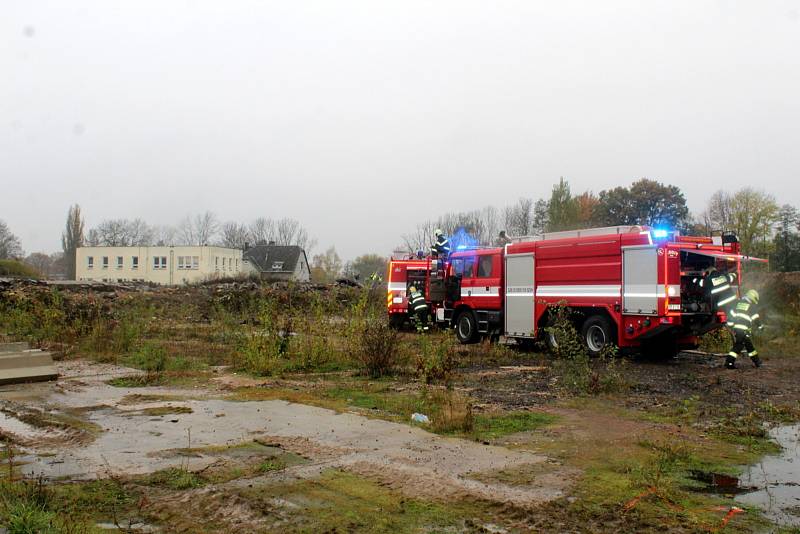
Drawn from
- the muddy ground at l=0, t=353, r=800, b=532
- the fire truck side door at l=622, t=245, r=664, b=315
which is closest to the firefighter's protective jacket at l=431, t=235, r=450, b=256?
the fire truck side door at l=622, t=245, r=664, b=315

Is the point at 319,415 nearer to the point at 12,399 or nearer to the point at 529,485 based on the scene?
the point at 529,485

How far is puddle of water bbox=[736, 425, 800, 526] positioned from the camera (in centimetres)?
498

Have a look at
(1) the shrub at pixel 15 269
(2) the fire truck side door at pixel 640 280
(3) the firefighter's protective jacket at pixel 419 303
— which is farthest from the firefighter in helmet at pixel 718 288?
(1) the shrub at pixel 15 269

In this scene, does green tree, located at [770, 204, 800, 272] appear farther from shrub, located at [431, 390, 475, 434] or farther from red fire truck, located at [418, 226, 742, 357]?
shrub, located at [431, 390, 475, 434]

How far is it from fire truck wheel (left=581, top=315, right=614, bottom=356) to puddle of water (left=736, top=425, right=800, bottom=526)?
291 inches

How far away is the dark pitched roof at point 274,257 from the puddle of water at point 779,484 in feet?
256

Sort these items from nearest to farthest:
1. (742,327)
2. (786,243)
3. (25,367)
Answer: (25,367), (742,327), (786,243)

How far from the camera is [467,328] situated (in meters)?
19.4

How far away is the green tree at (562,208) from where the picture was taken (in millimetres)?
56562

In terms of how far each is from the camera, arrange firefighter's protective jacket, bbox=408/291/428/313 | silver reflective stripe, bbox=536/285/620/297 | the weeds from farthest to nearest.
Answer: firefighter's protective jacket, bbox=408/291/428/313, silver reflective stripe, bbox=536/285/620/297, the weeds

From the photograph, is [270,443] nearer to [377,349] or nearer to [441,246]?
[377,349]

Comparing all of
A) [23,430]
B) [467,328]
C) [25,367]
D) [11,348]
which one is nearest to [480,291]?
[467,328]

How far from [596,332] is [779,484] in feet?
31.7

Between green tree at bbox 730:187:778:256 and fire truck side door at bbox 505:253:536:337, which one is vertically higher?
green tree at bbox 730:187:778:256
